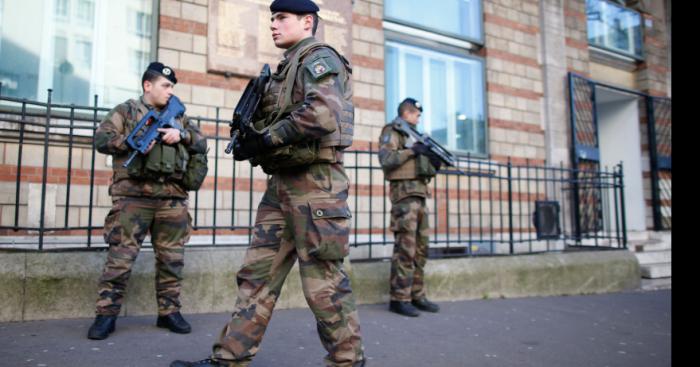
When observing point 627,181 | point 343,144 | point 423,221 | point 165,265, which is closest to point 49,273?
point 165,265

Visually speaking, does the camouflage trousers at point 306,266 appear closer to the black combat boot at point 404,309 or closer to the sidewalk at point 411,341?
the sidewalk at point 411,341

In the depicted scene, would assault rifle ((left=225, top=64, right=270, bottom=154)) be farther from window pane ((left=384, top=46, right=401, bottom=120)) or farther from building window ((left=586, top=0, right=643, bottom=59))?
building window ((left=586, top=0, right=643, bottom=59))

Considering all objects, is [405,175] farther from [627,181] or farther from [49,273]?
[627,181]

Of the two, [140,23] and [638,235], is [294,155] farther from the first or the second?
[638,235]

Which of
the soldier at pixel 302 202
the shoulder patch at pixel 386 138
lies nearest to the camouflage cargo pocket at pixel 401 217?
the shoulder patch at pixel 386 138

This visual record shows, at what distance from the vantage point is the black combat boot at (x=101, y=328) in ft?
10.7

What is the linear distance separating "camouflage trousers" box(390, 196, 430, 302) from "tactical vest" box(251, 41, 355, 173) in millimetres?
2239

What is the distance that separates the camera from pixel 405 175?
466 cm

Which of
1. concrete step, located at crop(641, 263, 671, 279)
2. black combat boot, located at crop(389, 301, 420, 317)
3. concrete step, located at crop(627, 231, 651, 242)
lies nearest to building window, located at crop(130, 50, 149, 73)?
black combat boot, located at crop(389, 301, 420, 317)

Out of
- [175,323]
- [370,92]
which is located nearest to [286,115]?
[175,323]

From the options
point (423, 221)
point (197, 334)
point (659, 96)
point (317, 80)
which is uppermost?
point (659, 96)

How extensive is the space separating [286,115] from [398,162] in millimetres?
2329

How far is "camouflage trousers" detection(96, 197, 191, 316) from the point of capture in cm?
336
